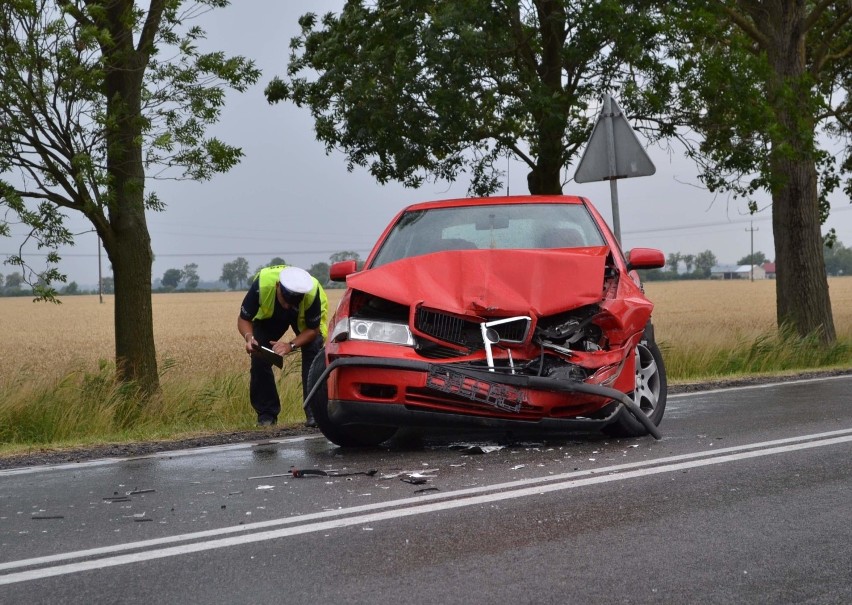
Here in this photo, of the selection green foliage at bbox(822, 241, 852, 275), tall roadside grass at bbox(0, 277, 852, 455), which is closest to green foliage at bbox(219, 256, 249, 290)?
green foliage at bbox(822, 241, 852, 275)

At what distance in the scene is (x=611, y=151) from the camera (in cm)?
1267

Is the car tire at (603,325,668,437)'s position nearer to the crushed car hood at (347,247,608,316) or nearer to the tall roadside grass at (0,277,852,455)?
the crushed car hood at (347,247,608,316)

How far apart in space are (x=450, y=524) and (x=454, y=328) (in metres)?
2.03

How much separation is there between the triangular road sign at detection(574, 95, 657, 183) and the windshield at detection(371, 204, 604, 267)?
152 inches

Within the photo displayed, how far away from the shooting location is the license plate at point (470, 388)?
22.6 ft

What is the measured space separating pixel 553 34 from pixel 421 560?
13.2 meters

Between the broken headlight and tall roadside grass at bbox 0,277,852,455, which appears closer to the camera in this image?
the broken headlight

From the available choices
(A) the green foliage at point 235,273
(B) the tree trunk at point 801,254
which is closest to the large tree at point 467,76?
(B) the tree trunk at point 801,254

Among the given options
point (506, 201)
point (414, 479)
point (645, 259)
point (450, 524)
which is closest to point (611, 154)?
point (506, 201)

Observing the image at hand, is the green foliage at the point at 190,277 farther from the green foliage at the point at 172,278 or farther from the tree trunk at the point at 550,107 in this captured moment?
the tree trunk at the point at 550,107

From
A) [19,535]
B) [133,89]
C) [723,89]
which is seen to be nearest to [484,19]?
[723,89]

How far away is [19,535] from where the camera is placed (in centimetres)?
530

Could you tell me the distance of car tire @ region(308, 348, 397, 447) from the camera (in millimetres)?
7667

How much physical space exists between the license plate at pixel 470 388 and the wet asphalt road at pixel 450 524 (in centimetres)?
38
